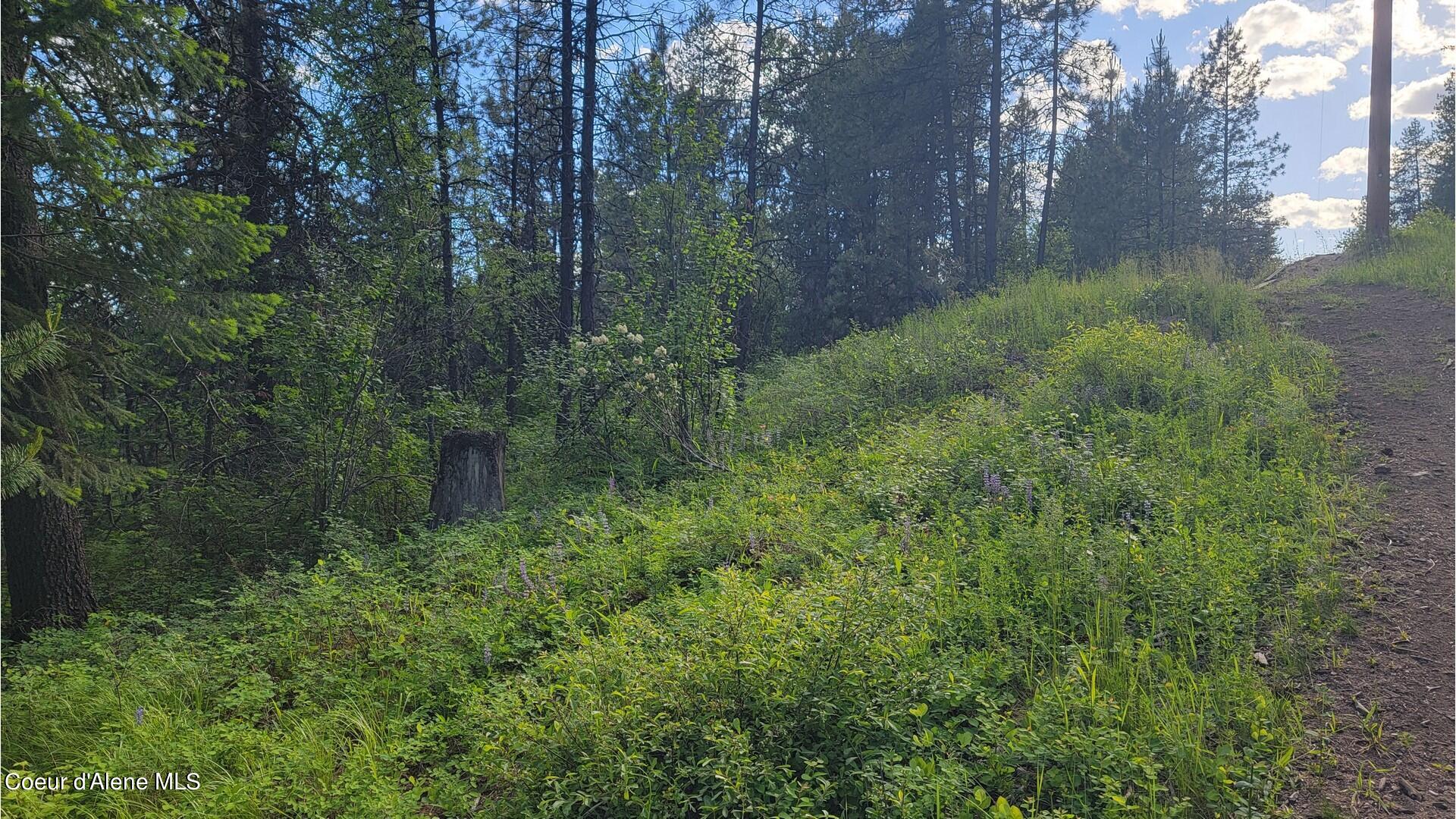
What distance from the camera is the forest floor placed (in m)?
2.72

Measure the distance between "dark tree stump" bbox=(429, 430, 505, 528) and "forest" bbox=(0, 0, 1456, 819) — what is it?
1.8 inches

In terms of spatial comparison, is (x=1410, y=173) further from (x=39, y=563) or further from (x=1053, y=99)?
(x=39, y=563)

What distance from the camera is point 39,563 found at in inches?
210

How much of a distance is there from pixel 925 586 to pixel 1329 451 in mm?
4180

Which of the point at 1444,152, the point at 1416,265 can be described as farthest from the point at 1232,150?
the point at 1416,265

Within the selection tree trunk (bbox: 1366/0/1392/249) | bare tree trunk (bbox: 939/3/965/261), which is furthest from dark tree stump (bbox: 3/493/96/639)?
bare tree trunk (bbox: 939/3/965/261)

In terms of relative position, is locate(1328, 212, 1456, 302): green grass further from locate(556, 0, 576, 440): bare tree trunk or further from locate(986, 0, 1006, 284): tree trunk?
locate(556, 0, 576, 440): bare tree trunk

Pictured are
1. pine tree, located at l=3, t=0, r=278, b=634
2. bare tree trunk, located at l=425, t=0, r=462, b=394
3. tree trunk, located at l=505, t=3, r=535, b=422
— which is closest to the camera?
pine tree, located at l=3, t=0, r=278, b=634

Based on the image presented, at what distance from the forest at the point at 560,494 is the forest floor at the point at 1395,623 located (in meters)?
0.16

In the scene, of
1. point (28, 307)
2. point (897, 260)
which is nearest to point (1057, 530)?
point (28, 307)

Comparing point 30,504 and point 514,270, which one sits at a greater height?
point 514,270

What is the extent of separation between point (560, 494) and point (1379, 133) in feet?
55.9

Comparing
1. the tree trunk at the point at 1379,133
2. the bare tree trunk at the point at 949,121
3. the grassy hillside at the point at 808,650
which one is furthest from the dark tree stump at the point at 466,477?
the bare tree trunk at the point at 949,121

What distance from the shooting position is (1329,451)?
5582 mm
